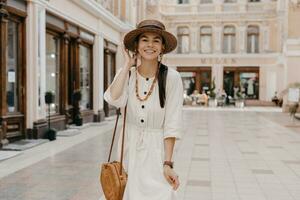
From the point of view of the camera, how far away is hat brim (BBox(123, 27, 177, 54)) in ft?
7.26

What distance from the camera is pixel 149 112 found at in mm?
2234

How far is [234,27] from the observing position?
32.3 m

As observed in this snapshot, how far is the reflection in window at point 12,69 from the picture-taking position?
28.3ft

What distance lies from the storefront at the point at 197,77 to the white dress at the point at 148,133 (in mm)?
30542

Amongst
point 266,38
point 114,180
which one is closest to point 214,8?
point 266,38

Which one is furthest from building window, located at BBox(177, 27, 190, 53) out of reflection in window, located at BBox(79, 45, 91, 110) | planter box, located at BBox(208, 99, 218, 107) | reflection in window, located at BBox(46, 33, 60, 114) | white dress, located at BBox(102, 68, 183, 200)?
white dress, located at BBox(102, 68, 183, 200)

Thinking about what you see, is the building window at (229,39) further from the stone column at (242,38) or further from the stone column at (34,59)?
the stone column at (34,59)

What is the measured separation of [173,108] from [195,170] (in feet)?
13.6

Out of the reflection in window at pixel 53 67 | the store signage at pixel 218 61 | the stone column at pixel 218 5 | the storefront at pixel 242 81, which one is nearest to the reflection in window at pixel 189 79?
the store signage at pixel 218 61

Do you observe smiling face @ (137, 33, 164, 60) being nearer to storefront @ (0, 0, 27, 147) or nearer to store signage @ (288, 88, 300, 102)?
storefront @ (0, 0, 27, 147)

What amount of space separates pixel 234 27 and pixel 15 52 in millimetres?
25601

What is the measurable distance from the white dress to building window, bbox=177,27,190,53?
31.0m

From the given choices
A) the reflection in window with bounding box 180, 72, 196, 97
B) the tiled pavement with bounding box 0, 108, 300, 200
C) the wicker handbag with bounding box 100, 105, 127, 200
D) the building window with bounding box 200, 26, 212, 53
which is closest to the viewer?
the wicker handbag with bounding box 100, 105, 127, 200

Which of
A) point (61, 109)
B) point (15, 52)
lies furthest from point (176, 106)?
point (61, 109)
